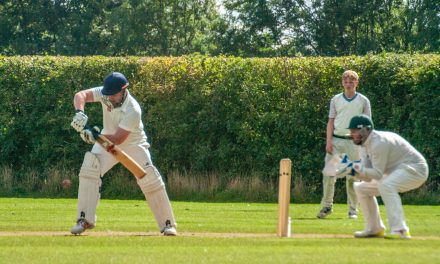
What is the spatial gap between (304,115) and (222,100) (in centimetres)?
194

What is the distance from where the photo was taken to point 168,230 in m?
14.6

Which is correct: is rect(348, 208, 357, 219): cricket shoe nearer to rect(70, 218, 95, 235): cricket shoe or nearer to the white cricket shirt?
the white cricket shirt

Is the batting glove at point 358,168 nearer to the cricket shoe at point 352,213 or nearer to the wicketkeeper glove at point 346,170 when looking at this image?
the wicketkeeper glove at point 346,170

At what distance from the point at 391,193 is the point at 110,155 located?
3520mm

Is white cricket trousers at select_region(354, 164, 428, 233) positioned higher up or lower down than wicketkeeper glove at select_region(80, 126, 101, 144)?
lower down

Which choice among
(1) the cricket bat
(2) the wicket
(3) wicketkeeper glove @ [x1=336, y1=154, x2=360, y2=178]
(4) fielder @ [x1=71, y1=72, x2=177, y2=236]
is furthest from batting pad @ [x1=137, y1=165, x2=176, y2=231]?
(3) wicketkeeper glove @ [x1=336, y1=154, x2=360, y2=178]

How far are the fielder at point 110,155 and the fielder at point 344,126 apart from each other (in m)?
3.84

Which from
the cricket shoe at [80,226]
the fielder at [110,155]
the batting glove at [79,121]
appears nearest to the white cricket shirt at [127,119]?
the fielder at [110,155]

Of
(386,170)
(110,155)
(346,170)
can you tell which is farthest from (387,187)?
(110,155)

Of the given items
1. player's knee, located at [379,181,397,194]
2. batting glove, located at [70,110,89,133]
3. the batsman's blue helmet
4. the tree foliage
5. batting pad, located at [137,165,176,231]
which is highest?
the tree foliage

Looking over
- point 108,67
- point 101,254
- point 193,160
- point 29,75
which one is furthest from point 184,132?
point 101,254

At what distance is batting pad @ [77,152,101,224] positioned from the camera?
47.3 ft

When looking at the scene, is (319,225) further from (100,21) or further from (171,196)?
(100,21)

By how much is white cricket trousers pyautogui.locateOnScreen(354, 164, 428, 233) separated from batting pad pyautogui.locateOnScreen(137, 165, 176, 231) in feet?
7.88
